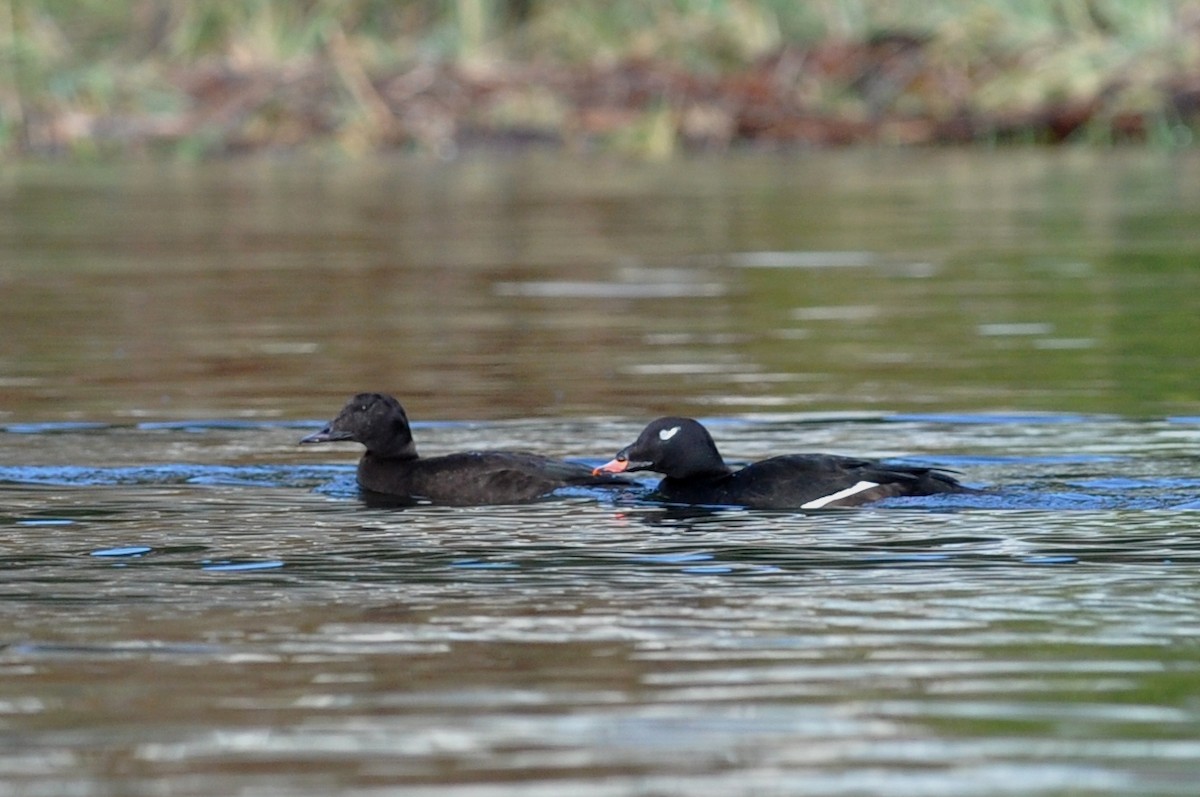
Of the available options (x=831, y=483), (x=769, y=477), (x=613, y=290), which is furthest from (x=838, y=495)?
(x=613, y=290)

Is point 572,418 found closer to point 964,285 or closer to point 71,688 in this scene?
point 71,688

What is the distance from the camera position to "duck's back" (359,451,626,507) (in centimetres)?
938

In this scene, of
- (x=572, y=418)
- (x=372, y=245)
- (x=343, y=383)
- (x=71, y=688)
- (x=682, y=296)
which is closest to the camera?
(x=71, y=688)

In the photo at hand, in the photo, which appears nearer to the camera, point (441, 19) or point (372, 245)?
point (372, 245)

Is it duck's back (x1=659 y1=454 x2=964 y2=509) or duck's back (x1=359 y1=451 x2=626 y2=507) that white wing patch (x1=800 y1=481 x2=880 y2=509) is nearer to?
duck's back (x1=659 y1=454 x2=964 y2=509)

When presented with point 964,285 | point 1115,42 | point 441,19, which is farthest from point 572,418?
point 441,19

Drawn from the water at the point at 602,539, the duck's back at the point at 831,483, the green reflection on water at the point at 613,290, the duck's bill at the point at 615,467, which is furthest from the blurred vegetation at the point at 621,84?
the duck's back at the point at 831,483

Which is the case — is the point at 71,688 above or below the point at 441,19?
below

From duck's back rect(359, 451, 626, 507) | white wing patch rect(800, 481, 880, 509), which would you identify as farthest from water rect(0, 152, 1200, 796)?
duck's back rect(359, 451, 626, 507)

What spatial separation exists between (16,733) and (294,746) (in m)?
0.65

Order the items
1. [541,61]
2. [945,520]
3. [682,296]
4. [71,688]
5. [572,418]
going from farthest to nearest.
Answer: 1. [541,61]
2. [682,296]
3. [572,418]
4. [945,520]
5. [71,688]

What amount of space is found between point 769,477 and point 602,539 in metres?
1.02

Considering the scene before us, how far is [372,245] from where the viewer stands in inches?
860

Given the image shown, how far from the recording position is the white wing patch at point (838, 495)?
8.81m
